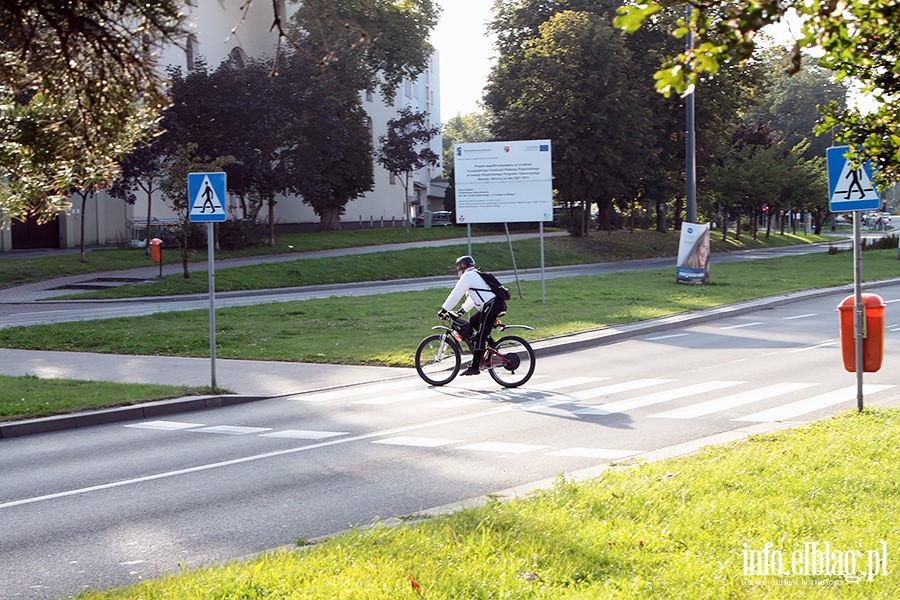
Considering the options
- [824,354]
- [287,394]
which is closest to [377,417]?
[287,394]

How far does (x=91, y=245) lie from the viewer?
47094 mm

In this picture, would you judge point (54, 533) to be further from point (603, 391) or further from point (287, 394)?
point (603, 391)

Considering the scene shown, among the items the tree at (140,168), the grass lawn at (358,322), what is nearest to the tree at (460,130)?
the tree at (140,168)

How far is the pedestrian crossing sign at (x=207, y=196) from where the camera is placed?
42.9 ft

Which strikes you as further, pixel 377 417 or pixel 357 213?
pixel 357 213

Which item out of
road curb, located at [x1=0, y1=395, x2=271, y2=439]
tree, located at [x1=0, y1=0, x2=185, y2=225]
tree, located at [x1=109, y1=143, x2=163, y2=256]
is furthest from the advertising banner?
tree, located at [x1=0, y1=0, x2=185, y2=225]

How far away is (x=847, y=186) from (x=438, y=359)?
19.3ft

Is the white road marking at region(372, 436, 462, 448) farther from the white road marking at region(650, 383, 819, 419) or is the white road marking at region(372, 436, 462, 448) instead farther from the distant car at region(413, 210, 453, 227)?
the distant car at region(413, 210, 453, 227)

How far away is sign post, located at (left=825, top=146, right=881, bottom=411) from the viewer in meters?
10.1

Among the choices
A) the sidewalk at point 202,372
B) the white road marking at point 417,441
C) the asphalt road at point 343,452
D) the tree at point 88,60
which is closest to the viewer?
the tree at point 88,60

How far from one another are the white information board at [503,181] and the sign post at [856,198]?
13665mm

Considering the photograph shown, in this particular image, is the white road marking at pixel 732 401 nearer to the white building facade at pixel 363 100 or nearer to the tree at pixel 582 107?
the white building facade at pixel 363 100

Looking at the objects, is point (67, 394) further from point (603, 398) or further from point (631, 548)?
point (631, 548)

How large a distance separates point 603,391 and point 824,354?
5.15 metres
